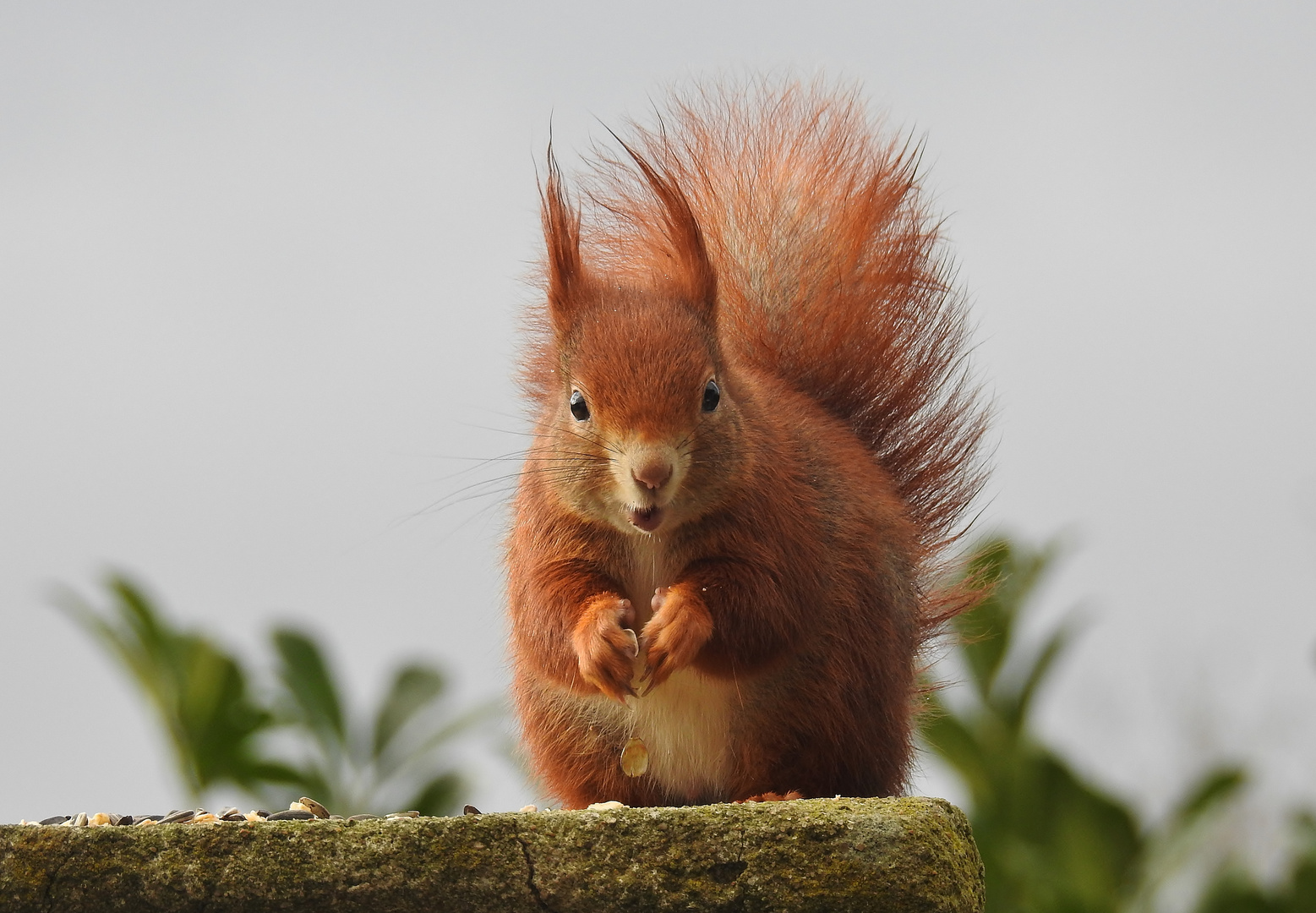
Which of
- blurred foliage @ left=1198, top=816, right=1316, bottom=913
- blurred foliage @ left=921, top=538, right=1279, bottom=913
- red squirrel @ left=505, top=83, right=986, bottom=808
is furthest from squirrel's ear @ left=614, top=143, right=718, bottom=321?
blurred foliage @ left=1198, top=816, right=1316, bottom=913

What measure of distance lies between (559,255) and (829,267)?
23.2 inches

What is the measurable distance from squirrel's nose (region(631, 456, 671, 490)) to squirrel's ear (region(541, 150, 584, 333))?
Answer: 1.11 feet

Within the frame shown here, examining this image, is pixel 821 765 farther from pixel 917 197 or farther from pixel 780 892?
pixel 917 197

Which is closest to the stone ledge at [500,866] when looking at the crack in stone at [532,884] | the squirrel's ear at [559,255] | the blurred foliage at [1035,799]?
the crack in stone at [532,884]

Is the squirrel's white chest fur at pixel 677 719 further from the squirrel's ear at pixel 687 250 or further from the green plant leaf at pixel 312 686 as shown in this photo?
the green plant leaf at pixel 312 686

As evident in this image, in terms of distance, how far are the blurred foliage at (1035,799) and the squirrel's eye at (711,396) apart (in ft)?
8.68

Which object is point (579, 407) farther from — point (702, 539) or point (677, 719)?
point (677, 719)

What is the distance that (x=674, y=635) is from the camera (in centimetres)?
165

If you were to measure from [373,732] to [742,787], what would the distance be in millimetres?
3336

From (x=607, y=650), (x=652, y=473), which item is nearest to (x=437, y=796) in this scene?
(x=607, y=650)

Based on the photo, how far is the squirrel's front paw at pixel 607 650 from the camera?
5.44 ft

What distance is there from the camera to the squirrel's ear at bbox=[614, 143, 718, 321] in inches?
74.1

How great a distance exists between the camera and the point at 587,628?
1.70 m

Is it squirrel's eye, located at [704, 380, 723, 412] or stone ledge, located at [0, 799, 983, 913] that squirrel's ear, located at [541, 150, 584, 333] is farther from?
stone ledge, located at [0, 799, 983, 913]
